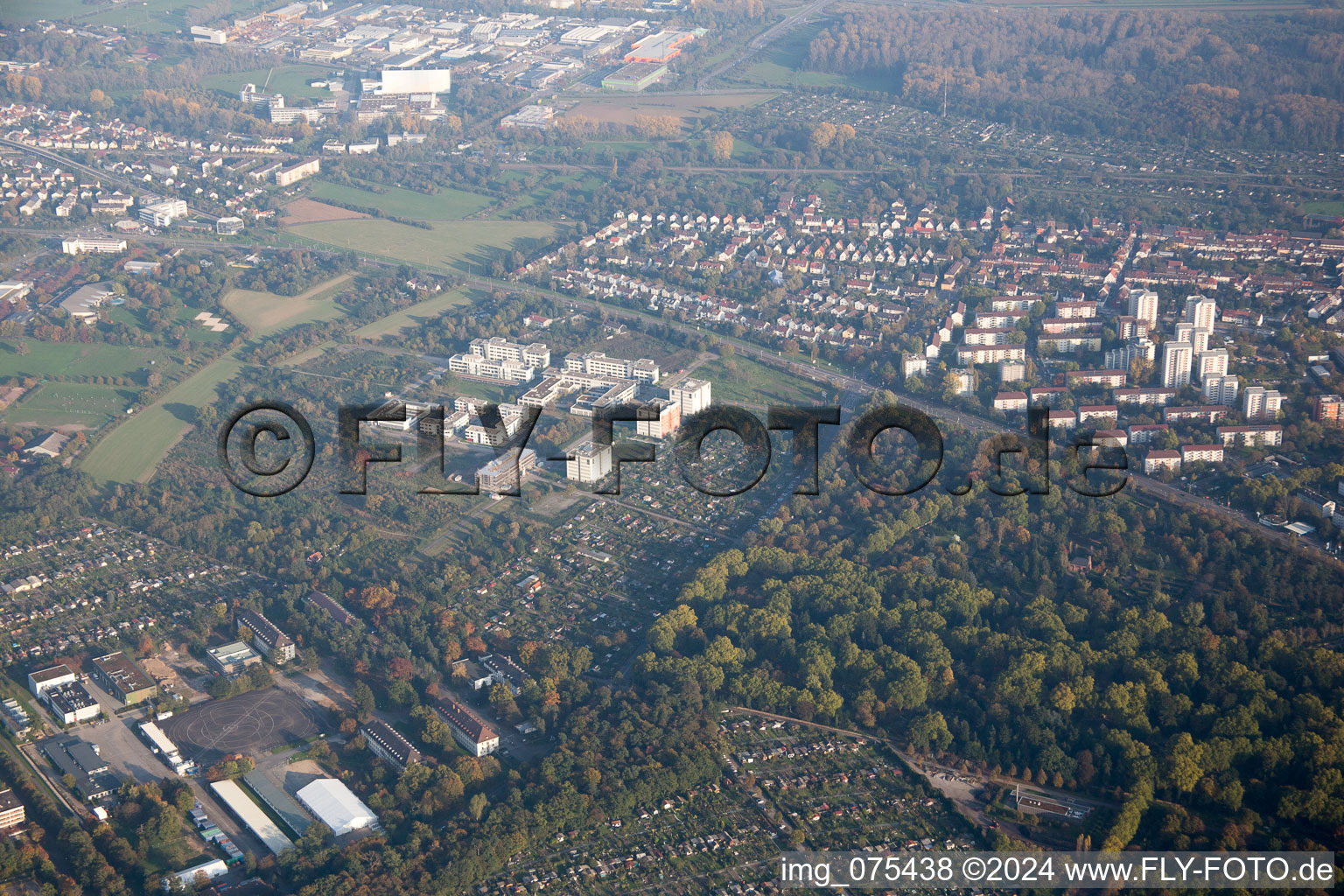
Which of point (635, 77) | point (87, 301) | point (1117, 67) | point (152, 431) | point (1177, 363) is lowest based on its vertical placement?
point (152, 431)

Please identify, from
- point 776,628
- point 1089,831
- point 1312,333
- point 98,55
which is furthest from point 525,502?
point 98,55

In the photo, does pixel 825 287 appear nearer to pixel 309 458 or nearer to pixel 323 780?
pixel 309 458

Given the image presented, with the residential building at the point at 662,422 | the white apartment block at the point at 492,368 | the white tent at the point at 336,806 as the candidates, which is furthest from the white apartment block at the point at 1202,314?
the white tent at the point at 336,806

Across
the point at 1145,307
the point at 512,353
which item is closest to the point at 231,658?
the point at 512,353

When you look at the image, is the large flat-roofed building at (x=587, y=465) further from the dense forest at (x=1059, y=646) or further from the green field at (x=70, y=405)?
the green field at (x=70, y=405)

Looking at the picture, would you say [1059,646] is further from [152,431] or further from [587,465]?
[152,431]

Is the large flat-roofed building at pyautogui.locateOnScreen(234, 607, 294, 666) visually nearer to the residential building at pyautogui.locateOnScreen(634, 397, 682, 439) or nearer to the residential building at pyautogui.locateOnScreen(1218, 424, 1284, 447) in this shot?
the residential building at pyautogui.locateOnScreen(634, 397, 682, 439)
